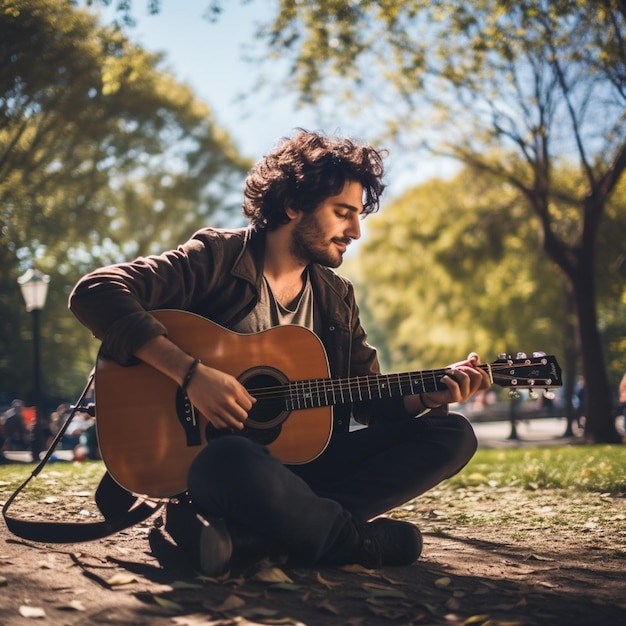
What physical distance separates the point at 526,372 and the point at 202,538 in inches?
71.4

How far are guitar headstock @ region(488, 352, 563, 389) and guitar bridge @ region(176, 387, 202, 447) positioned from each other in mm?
1483

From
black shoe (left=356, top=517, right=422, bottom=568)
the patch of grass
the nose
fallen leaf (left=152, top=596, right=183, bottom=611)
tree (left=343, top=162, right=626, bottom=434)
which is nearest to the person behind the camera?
fallen leaf (left=152, top=596, right=183, bottom=611)

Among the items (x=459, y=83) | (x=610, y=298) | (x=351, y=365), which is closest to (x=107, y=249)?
(x=459, y=83)

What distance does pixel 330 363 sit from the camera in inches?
154

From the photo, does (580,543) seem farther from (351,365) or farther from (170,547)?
(170,547)

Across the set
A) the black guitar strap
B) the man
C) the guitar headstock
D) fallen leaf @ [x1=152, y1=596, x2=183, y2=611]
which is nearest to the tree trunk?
the man

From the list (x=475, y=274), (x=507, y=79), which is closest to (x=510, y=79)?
(x=507, y=79)

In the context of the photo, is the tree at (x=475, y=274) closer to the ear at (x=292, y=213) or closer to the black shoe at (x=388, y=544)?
the ear at (x=292, y=213)

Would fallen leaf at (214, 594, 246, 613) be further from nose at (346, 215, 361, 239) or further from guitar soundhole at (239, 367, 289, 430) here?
nose at (346, 215, 361, 239)

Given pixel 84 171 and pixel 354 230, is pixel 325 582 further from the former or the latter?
pixel 84 171

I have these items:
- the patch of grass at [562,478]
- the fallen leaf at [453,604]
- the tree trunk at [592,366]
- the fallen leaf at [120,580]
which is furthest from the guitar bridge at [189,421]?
the tree trunk at [592,366]

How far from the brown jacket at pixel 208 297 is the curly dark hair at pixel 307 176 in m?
0.20

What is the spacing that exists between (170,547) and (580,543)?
2.13m

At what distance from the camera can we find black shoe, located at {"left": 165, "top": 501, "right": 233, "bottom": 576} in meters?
2.85
